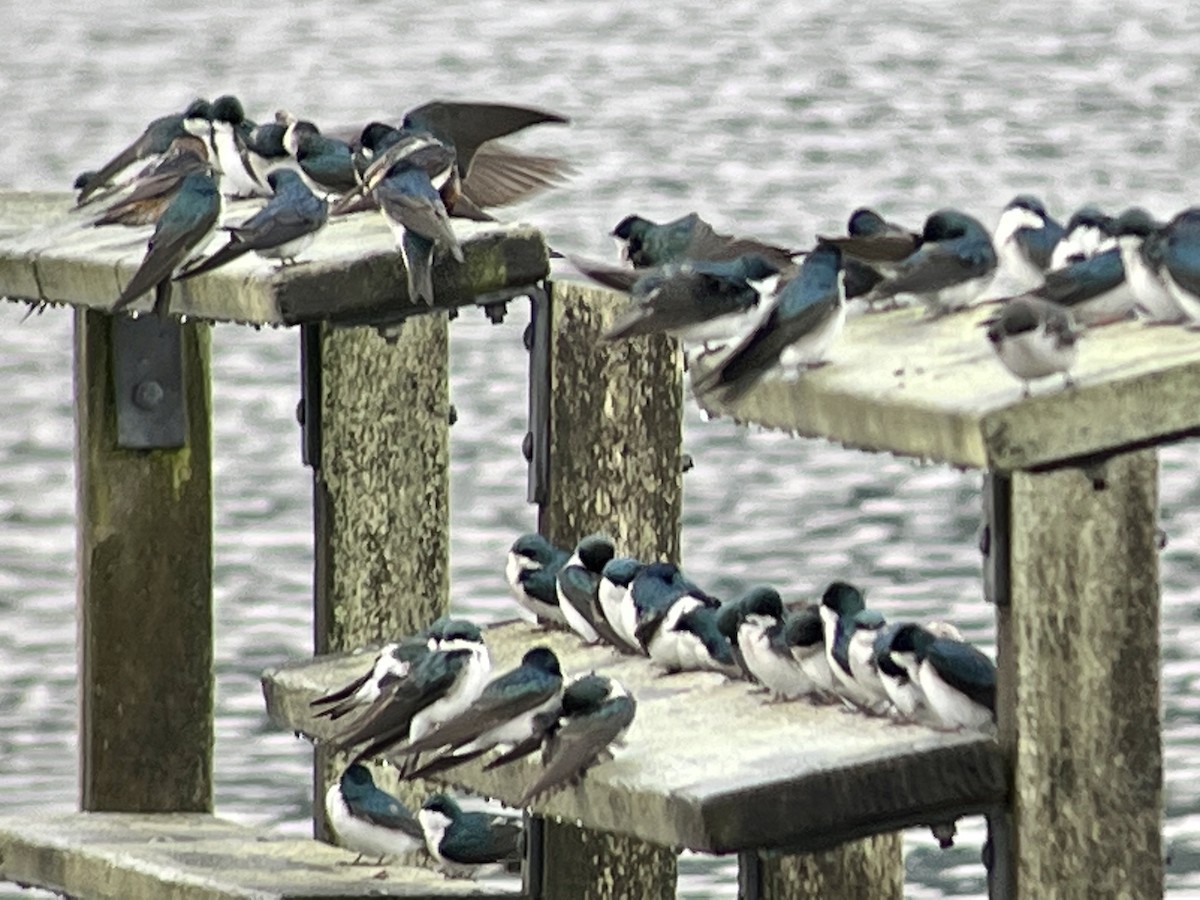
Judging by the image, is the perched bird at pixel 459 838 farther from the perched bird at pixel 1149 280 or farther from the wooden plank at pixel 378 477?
the perched bird at pixel 1149 280

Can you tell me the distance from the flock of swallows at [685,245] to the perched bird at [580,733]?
0.48 m

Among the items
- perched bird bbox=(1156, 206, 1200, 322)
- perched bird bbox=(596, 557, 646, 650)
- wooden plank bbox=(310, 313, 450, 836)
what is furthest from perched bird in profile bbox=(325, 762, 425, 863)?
perched bird bbox=(1156, 206, 1200, 322)

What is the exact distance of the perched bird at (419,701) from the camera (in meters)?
6.36

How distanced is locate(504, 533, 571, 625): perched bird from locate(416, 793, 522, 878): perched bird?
411mm

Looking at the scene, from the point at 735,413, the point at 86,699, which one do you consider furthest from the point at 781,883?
the point at 86,699

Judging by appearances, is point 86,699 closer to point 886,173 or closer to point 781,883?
point 781,883

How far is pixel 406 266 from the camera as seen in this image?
22.5 ft

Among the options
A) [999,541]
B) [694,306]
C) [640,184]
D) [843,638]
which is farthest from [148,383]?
[640,184]

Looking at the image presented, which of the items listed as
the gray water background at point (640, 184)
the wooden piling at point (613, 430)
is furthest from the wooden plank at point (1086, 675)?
the gray water background at point (640, 184)

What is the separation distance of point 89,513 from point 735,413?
2.22 metres

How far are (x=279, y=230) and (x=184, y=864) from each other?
110cm

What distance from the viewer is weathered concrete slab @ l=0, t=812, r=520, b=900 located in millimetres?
6816

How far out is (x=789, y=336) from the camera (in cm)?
559

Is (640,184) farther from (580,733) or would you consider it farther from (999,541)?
(999,541)
